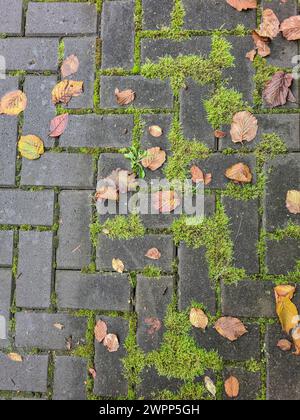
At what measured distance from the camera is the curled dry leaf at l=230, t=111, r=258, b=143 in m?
2.83

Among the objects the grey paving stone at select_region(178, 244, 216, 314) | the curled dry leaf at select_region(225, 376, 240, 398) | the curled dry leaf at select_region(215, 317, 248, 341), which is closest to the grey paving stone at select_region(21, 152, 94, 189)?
the grey paving stone at select_region(178, 244, 216, 314)

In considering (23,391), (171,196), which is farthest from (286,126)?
(23,391)

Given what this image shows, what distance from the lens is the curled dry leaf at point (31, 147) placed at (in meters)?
2.93

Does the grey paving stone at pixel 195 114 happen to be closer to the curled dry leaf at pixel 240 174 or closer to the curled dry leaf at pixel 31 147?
the curled dry leaf at pixel 240 174

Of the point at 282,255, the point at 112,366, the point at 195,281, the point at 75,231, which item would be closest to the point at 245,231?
the point at 282,255

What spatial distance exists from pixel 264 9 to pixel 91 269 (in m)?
1.87

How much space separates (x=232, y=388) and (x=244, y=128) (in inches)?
58.7

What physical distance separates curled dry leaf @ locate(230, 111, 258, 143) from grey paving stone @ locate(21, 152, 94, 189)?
87cm

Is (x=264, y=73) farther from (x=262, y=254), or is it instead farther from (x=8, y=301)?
(x=8, y=301)

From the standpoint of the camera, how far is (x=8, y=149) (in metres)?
2.96

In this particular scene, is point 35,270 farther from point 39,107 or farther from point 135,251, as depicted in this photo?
point 39,107

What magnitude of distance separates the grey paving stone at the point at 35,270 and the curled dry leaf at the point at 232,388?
1139 mm

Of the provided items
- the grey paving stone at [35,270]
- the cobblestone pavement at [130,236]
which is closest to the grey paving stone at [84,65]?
the cobblestone pavement at [130,236]

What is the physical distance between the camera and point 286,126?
9.28 ft
